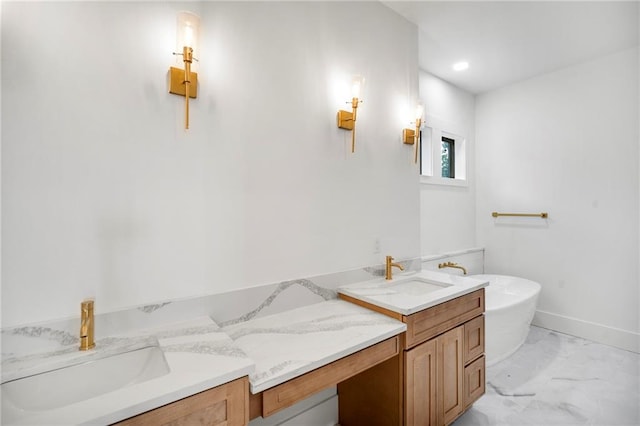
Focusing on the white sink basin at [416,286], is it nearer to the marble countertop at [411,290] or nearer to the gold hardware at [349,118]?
the marble countertop at [411,290]

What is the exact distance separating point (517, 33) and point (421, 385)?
9.09ft

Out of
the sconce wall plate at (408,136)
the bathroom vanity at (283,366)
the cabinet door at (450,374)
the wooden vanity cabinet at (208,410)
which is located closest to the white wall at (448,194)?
the sconce wall plate at (408,136)

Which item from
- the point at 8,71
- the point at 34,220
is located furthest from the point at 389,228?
the point at 8,71

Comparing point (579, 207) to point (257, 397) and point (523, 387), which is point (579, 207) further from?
point (257, 397)

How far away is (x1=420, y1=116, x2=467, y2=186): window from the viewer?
3.12 m

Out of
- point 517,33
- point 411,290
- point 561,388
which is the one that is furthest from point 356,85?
point 561,388

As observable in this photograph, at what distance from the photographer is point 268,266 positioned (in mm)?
1568

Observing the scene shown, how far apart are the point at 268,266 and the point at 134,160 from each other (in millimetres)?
781

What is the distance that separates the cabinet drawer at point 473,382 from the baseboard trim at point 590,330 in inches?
73.5

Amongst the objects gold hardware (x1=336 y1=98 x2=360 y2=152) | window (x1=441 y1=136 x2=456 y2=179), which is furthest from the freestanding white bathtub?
gold hardware (x1=336 y1=98 x2=360 y2=152)

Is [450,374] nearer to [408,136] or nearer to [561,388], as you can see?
[561,388]

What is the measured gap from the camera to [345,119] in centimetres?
185

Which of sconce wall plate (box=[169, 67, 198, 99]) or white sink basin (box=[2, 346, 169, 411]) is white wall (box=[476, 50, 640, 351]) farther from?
white sink basin (box=[2, 346, 169, 411])

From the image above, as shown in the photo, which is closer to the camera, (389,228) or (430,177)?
(389,228)
